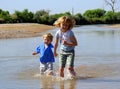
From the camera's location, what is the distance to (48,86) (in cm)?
886

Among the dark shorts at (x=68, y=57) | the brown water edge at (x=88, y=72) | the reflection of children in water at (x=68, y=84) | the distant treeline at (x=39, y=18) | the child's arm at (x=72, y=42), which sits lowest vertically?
the distant treeline at (x=39, y=18)

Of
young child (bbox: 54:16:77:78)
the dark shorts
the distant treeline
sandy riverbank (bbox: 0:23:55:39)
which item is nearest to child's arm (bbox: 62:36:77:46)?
young child (bbox: 54:16:77:78)

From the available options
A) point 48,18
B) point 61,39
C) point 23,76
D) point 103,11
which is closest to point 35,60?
point 23,76

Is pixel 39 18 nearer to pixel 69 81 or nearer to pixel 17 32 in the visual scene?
pixel 17 32

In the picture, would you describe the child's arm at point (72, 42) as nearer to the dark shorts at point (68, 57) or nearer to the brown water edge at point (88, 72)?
the dark shorts at point (68, 57)

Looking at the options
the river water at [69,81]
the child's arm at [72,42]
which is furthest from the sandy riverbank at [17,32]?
the child's arm at [72,42]

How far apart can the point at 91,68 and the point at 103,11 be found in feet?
323

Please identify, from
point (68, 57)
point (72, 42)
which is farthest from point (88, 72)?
point (72, 42)

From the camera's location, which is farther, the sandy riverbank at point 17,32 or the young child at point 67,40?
the sandy riverbank at point 17,32

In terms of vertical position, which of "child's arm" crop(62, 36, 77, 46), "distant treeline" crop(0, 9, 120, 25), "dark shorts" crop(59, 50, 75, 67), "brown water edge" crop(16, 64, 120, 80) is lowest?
"distant treeline" crop(0, 9, 120, 25)

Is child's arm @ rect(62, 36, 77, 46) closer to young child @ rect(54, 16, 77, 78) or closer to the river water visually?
young child @ rect(54, 16, 77, 78)

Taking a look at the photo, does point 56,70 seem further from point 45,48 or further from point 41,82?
point 41,82

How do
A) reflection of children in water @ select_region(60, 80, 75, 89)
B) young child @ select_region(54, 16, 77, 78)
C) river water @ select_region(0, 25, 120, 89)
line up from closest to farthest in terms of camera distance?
reflection of children in water @ select_region(60, 80, 75, 89) < river water @ select_region(0, 25, 120, 89) < young child @ select_region(54, 16, 77, 78)

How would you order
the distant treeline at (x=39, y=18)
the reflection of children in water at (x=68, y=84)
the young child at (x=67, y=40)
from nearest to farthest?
the reflection of children in water at (x=68, y=84), the young child at (x=67, y=40), the distant treeline at (x=39, y=18)
